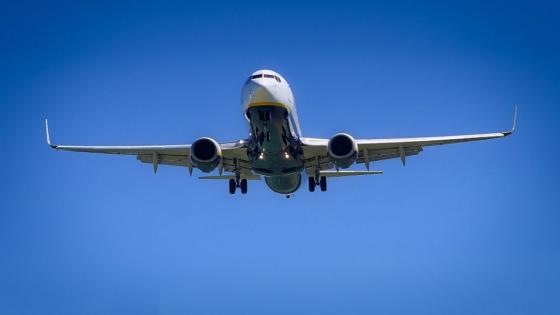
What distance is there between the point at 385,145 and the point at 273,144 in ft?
20.7

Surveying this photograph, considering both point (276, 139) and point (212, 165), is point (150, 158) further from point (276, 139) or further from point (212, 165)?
point (276, 139)

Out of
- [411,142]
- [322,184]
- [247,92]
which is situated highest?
[247,92]

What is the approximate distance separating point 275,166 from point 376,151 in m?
5.94

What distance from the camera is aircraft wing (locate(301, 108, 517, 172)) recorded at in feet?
111

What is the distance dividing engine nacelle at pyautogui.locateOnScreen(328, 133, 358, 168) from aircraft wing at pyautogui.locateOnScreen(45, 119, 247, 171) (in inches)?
185

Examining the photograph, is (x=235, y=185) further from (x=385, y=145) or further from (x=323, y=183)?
(x=385, y=145)

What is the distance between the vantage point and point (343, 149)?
3173 cm

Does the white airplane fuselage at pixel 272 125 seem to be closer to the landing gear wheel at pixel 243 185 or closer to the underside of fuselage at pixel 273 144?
the underside of fuselage at pixel 273 144

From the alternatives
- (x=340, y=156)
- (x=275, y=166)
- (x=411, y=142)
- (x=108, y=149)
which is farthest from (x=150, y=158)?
(x=411, y=142)

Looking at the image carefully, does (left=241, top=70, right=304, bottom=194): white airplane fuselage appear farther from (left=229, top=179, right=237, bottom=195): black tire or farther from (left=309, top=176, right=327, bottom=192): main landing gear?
(left=229, top=179, right=237, bottom=195): black tire

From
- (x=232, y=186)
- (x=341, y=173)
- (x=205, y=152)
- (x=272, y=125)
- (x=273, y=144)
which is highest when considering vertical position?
(x=272, y=125)

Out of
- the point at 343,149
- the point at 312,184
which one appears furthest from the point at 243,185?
the point at 343,149

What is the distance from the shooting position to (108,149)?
36312mm

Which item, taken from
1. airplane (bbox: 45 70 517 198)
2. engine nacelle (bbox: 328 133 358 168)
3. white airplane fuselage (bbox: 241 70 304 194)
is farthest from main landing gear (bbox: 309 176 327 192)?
engine nacelle (bbox: 328 133 358 168)
